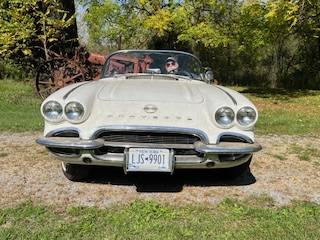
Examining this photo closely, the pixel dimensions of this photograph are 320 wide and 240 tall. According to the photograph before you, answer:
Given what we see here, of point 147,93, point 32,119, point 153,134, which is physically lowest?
point 32,119

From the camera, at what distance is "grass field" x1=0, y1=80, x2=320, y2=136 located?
864cm

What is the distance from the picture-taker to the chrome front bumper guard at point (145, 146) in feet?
14.1

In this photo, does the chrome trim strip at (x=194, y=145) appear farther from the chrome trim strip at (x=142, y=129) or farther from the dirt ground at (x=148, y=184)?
the dirt ground at (x=148, y=184)

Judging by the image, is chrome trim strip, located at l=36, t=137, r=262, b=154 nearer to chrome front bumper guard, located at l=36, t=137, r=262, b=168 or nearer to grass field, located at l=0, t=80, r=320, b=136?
chrome front bumper guard, located at l=36, t=137, r=262, b=168

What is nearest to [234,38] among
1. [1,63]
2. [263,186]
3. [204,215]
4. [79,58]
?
[79,58]

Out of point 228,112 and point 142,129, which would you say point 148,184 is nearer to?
point 142,129

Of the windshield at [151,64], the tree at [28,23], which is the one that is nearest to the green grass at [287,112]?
the windshield at [151,64]

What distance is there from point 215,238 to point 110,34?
1537 cm

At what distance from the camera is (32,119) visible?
9.41m

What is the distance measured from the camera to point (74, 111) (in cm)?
448

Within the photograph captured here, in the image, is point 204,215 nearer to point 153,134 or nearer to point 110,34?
point 153,134

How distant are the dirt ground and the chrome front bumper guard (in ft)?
1.15

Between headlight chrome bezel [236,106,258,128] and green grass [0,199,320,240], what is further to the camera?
headlight chrome bezel [236,106,258,128]

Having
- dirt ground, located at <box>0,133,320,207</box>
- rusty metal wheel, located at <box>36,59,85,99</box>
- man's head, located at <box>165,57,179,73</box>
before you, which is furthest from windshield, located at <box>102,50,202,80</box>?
rusty metal wheel, located at <box>36,59,85,99</box>
